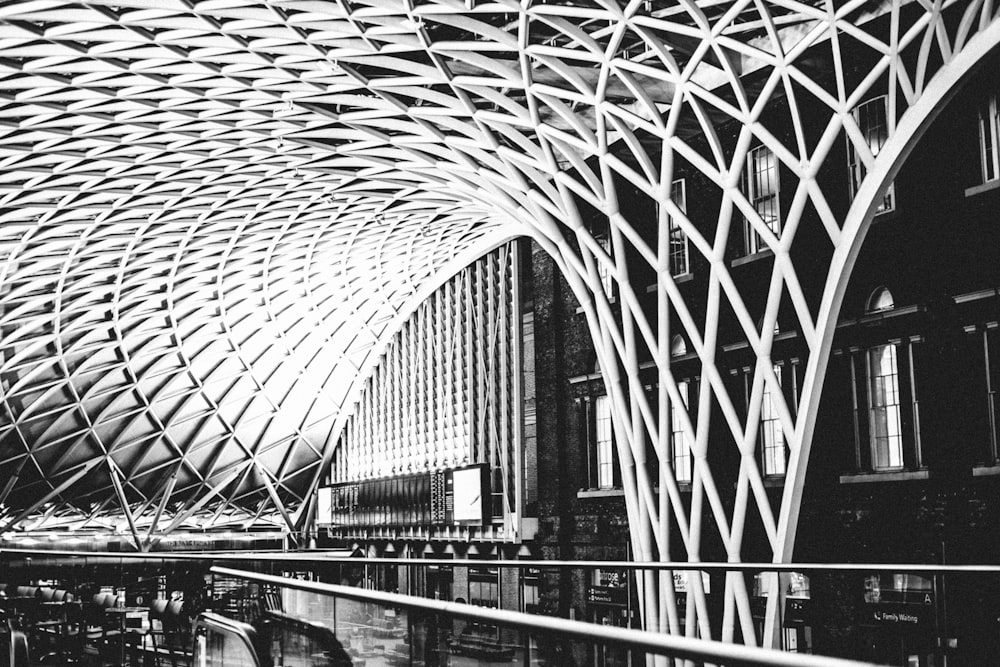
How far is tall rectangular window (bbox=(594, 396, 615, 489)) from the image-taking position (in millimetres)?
30734

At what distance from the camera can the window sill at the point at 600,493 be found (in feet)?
96.9

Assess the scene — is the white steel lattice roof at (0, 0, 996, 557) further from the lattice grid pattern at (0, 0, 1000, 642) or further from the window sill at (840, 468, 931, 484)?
the window sill at (840, 468, 931, 484)

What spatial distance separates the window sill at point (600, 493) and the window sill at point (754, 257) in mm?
8401

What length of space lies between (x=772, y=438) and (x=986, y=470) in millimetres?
6322

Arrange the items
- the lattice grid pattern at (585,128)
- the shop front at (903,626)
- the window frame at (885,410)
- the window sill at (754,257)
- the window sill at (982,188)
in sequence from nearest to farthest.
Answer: the shop front at (903,626)
the window sill at (982,188)
the lattice grid pattern at (585,128)
the window frame at (885,410)
the window sill at (754,257)

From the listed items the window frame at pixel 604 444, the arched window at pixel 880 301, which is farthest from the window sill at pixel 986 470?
the window frame at pixel 604 444

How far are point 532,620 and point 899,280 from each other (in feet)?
59.6

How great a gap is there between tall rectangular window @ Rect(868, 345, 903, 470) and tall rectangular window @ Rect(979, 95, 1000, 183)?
4015 mm

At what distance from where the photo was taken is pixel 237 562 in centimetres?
1132

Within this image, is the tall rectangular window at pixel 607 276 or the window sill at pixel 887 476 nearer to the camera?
the window sill at pixel 887 476

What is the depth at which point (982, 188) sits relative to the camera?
723 inches

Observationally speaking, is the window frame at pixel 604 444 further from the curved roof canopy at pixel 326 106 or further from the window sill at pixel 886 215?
the window sill at pixel 886 215

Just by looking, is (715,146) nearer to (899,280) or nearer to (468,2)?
(899,280)

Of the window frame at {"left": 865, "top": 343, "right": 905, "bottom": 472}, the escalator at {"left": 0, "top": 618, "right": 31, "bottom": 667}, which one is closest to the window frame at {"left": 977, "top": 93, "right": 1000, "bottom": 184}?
the window frame at {"left": 865, "top": 343, "right": 905, "bottom": 472}
